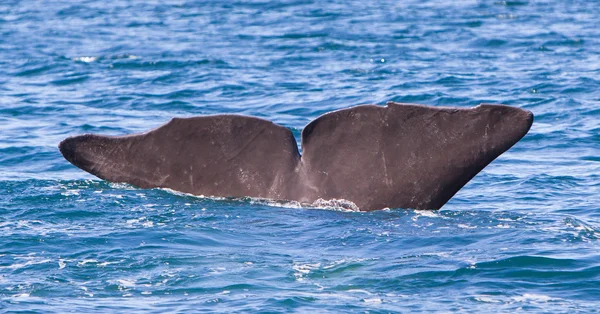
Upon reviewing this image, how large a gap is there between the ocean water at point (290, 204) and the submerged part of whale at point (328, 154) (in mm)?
328

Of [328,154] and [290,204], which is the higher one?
[328,154]

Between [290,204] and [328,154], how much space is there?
82 cm

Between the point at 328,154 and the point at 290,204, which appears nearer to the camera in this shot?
the point at 328,154

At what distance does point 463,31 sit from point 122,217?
20.1 metres

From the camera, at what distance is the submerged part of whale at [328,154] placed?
901cm

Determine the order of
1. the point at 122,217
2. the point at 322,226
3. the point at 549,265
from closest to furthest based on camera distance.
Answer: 1. the point at 549,265
2. the point at 322,226
3. the point at 122,217

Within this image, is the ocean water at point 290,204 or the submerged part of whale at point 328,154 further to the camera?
the submerged part of whale at point 328,154

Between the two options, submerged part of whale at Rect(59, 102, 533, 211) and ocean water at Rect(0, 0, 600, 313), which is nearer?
ocean water at Rect(0, 0, 600, 313)

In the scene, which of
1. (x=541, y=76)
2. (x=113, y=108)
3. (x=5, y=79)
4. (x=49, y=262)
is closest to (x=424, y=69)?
(x=541, y=76)

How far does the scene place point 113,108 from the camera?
19719 mm

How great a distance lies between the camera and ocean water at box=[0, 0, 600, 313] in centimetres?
840

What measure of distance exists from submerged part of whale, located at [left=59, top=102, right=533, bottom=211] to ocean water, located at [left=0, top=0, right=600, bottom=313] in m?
0.33

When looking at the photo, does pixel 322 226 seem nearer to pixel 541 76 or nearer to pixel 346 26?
pixel 541 76

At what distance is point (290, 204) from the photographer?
32.4 ft
